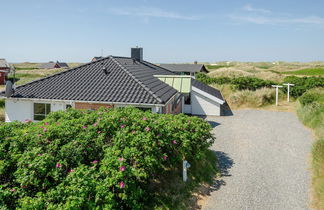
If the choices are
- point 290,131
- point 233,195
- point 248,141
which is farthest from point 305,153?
point 233,195

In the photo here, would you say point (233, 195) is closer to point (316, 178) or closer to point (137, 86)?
point (316, 178)

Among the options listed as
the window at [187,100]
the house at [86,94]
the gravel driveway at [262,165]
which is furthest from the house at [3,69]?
the gravel driveway at [262,165]

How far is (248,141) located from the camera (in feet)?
54.0

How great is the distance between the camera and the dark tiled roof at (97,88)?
16.3 meters

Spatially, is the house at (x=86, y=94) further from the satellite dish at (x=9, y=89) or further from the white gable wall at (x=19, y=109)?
the satellite dish at (x=9, y=89)

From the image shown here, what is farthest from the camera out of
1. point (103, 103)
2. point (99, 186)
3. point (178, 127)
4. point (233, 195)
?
point (103, 103)

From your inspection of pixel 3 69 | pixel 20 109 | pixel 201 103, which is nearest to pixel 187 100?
pixel 201 103

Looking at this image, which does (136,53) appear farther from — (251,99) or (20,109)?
(20,109)

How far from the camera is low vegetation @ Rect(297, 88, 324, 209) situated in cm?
971

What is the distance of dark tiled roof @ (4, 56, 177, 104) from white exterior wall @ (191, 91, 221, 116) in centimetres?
706

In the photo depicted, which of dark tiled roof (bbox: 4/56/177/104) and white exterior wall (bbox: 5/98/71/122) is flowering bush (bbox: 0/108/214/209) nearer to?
dark tiled roof (bbox: 4/56/177/104)

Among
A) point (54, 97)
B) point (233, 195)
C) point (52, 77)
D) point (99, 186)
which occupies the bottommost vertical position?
point (233, 195)

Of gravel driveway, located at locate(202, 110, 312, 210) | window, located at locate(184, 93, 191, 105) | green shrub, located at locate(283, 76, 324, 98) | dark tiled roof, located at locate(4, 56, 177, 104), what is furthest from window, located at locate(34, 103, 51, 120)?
green shrub, located at locate(283, 76, 324, 98)

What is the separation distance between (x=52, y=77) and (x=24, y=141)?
12.9 m
